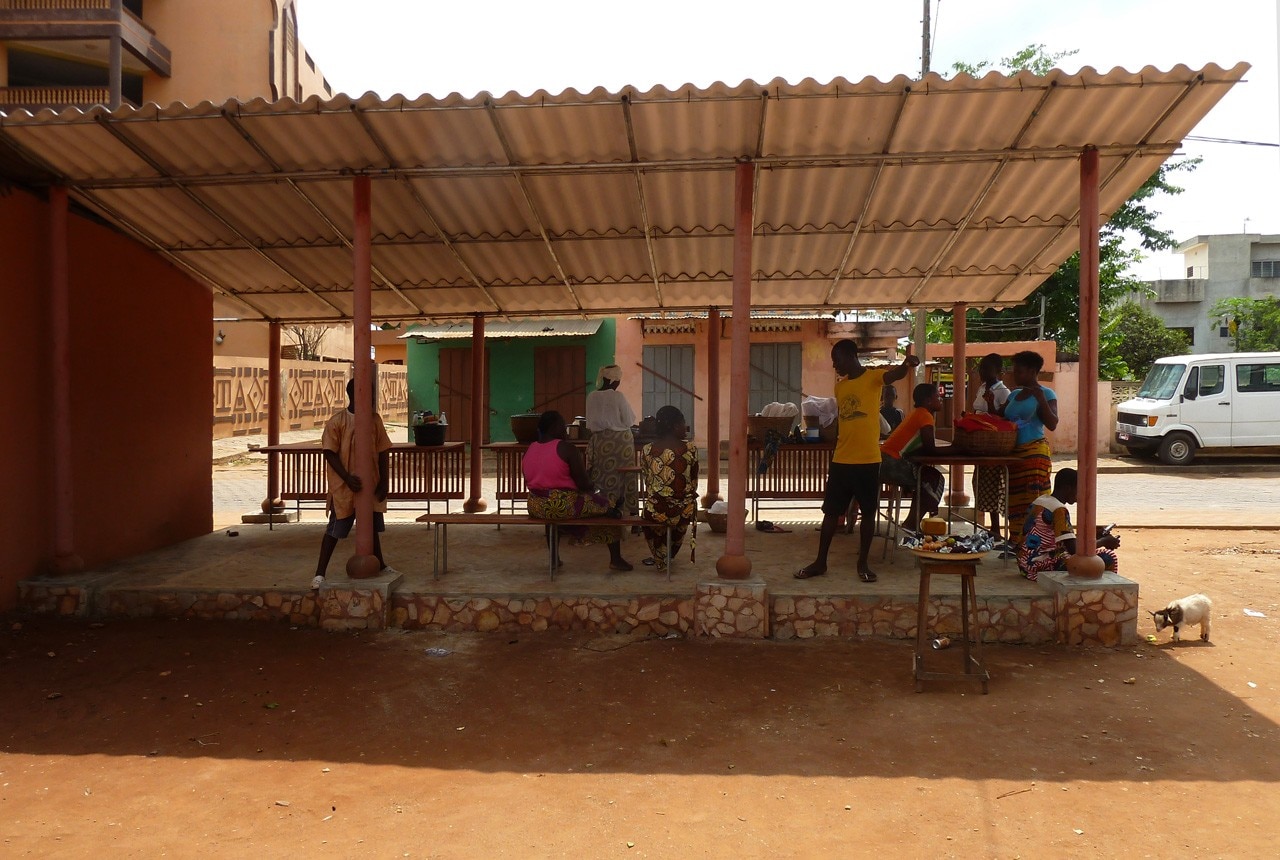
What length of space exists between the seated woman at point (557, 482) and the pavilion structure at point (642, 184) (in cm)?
106

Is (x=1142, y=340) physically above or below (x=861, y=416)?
above

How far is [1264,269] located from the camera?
36219mm

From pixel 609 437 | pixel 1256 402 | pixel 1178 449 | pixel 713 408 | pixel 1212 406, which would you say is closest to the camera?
pixel 609 437

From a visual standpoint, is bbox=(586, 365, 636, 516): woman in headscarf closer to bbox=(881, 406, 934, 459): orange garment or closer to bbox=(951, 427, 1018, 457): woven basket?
bbox=(881, 406, 934, 459): orange garment

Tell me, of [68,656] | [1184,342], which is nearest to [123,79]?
[68,656]

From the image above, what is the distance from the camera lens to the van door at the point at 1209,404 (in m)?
15.7

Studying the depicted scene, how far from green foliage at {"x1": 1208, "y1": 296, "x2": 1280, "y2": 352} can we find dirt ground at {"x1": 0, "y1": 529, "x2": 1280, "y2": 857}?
31782mm

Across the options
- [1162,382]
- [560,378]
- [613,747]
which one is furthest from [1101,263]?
[613,747]

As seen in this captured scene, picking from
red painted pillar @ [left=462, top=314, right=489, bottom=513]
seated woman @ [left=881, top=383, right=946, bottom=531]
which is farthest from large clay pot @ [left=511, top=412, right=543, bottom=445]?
seated woman @ [left=881, top=383, right=946, bottom=531]

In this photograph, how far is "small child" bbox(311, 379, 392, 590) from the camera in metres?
5.77

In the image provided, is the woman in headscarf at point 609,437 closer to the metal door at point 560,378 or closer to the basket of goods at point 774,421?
the basket of goods at point 774,421

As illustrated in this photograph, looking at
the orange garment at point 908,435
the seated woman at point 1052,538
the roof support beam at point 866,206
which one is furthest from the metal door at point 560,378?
the seated woman at point 1052,538

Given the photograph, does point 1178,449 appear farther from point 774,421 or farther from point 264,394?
point 264,394

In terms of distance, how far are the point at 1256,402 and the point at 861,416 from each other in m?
14.3
